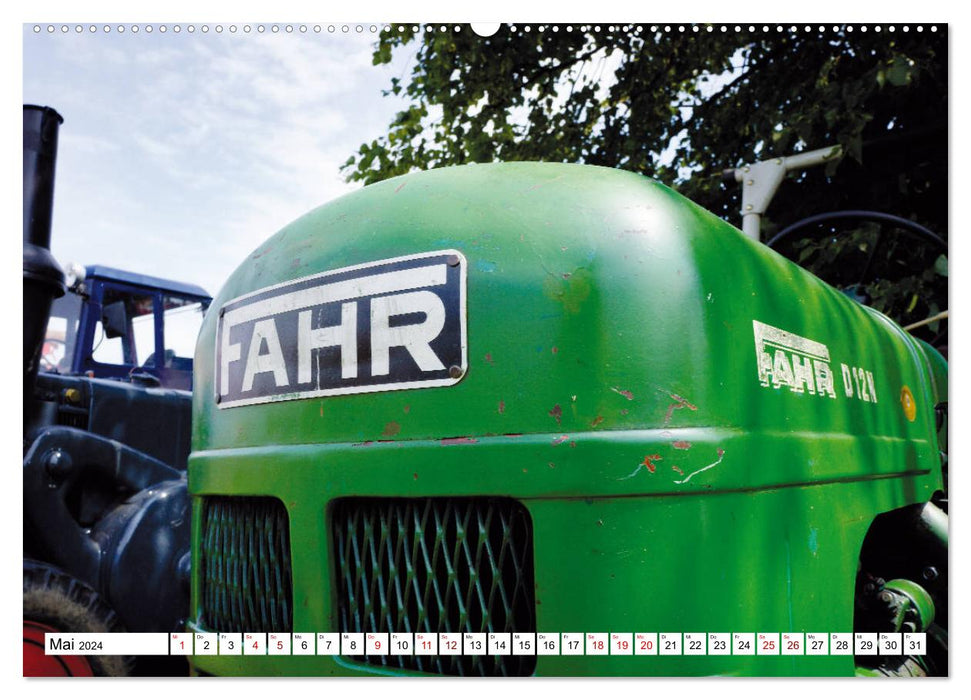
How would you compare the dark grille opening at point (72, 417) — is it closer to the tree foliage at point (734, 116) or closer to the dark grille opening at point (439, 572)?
the tree foliage at point (734, 116)

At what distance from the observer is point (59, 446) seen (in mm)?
2293

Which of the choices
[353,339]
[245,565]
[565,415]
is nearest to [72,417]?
[245,565]

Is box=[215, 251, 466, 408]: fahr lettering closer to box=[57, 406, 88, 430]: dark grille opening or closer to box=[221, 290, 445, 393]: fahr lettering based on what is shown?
box=[221, 290, 445, 393]: fahr lettering

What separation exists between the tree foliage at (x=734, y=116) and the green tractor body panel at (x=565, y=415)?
0.61 m

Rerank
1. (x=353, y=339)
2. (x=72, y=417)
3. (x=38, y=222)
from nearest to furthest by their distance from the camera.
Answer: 1. (x=353, y=339)
2. (x=38, y=222)
3. (x=72, y=417)

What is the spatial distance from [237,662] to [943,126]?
1815mm

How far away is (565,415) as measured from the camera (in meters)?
1.01

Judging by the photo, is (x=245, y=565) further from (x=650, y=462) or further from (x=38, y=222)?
(x=38, y=222)

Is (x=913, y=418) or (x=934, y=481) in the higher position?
(x=913, y=418)

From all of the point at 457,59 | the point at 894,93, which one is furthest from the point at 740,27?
the point at 894,93

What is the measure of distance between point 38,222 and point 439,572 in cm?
135

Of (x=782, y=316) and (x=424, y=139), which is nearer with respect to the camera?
(x=782, y=316)

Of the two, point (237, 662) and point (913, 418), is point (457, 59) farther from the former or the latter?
point (237, 662)

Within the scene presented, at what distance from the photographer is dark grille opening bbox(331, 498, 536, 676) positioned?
1.06m
